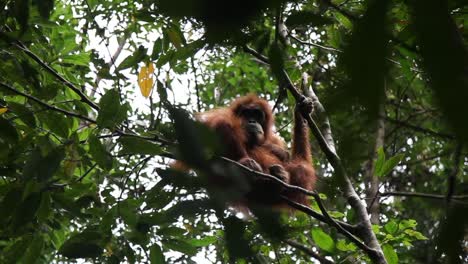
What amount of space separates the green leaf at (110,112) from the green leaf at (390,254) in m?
2.11

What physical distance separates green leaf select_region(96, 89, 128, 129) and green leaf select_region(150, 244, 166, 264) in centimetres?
61

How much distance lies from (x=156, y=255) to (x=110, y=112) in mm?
705

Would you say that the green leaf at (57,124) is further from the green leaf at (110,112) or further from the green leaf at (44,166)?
the green leaf at (44,166)

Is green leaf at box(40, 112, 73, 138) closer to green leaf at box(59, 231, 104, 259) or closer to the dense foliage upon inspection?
the dense foliage

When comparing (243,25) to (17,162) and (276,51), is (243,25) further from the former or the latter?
(17,162)

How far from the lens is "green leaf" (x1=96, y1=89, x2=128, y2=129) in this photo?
8.43 feet

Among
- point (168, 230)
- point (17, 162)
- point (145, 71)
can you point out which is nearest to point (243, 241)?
point (168, 230)

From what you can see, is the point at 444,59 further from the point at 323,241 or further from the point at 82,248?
the point at 323,241

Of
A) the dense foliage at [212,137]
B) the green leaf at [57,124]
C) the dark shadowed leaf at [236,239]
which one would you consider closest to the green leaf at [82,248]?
the dense foliage at [212,137]

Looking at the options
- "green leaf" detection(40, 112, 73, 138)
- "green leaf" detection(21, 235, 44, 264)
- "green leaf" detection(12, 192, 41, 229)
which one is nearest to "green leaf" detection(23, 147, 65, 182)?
"green leaf" detection(12, 192, 41, 229)

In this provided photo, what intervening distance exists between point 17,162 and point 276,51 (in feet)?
9.00

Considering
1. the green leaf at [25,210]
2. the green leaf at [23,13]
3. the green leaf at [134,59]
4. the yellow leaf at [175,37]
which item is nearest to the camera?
the green leaf at [23,13]

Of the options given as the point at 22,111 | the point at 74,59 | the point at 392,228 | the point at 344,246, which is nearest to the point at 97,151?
the point at 22,111

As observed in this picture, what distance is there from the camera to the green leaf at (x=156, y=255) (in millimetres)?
2641
